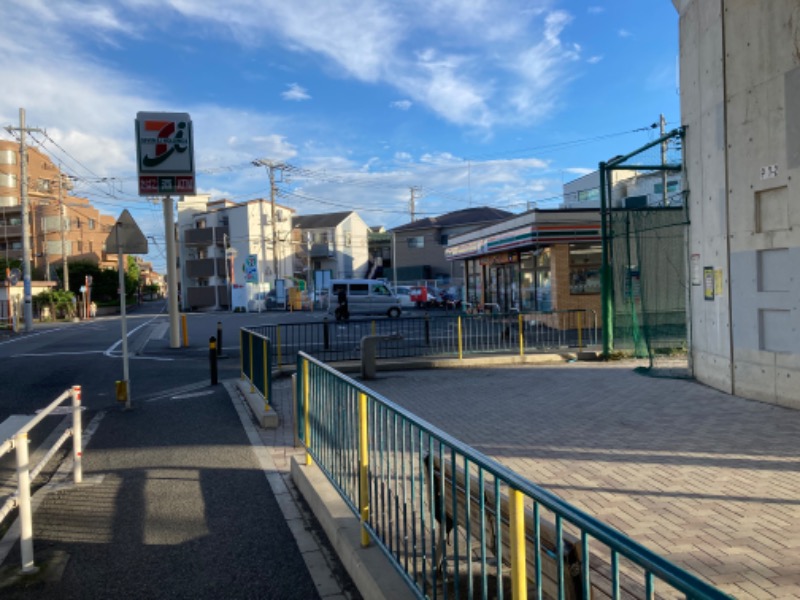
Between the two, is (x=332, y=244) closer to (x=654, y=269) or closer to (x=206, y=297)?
(x=206, y=297)

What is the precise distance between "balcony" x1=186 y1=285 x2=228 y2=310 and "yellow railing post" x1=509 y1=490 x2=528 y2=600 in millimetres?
60436

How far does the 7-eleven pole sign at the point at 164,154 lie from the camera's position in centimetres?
1980

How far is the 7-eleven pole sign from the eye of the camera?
779 inches

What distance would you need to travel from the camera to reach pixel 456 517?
281 centimetres

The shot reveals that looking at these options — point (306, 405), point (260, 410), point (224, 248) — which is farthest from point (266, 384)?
point (224, 248)

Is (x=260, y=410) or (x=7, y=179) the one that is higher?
(x=7, y=179)

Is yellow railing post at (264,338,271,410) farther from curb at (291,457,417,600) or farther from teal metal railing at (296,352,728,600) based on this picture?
teal metal railing at (296,352,728,600)

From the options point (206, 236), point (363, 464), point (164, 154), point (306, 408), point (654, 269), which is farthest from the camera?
point (206, 236)

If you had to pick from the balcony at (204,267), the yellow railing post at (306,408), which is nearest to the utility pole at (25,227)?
the balcony at (204,267)

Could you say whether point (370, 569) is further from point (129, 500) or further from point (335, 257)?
point (335, 257)

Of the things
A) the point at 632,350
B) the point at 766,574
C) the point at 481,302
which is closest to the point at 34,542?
the point at 766,574

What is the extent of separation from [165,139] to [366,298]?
54.8 feet

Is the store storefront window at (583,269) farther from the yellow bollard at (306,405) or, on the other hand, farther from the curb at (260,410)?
the yellow bollard at (306,405)

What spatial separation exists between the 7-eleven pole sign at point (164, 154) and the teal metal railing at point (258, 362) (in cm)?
994
